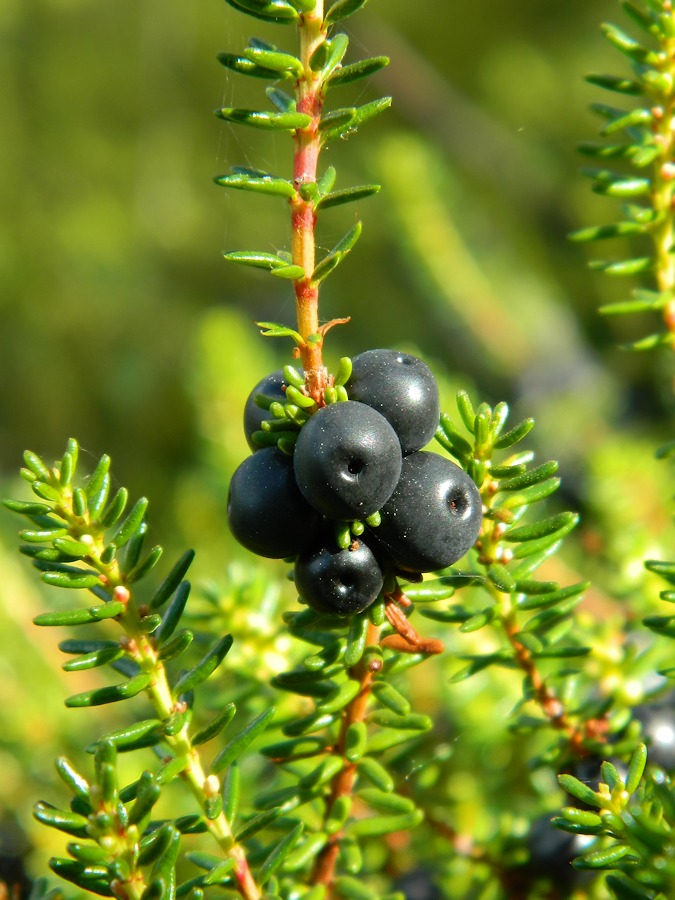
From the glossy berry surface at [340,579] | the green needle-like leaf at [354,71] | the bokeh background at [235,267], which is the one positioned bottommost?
the bokeh background at [235,267]

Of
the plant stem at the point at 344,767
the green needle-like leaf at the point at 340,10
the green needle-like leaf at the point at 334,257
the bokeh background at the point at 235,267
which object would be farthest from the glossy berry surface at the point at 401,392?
the bokeh background at the point at 235,267

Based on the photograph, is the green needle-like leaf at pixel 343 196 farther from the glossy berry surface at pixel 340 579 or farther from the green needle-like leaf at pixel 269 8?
the glossy berry surface at pixel 340 579

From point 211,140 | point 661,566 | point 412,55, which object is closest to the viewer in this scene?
point 661,566

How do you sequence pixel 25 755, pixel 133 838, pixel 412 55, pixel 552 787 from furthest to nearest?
pixel 412 55, pixel 25 755, pixel 552 787, pixel 133 838

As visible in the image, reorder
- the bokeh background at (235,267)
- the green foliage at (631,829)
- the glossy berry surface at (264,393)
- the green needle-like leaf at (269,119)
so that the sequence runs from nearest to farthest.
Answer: the green foliage at (631,829), the green needle-like leaf at (269,119), the glossy berry surface at (264,393), the bokeh background at (235,267)

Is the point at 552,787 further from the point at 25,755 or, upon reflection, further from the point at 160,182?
the point at 160,182

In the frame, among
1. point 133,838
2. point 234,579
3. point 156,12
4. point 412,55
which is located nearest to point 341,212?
point 412,55

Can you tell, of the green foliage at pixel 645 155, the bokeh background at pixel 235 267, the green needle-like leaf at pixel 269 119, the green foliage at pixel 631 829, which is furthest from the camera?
the bokeh background at pixel 235 267

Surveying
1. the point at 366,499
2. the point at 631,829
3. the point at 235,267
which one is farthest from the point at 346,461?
the point at 235,267
